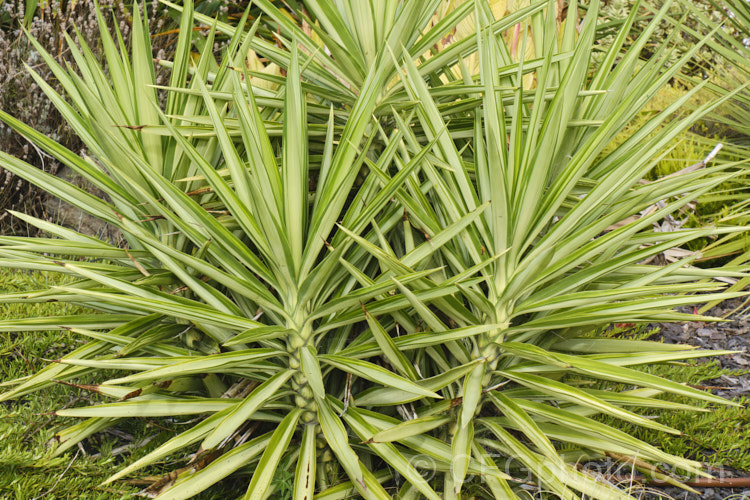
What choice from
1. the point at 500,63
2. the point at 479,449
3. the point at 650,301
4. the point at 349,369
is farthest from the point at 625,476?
the point at 500,63

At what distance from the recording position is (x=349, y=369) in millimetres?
1201

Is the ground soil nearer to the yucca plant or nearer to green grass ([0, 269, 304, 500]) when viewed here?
the yucca plant

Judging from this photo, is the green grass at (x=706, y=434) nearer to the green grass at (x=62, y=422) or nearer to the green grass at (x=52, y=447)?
the green grass at (x=62, y=422)

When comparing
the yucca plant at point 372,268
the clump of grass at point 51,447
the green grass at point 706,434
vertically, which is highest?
the yucca plant at point 372,268

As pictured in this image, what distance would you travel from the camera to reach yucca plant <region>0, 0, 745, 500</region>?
3.78 ft

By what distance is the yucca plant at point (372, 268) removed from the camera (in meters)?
1.15

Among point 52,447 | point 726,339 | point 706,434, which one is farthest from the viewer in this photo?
point 726,339

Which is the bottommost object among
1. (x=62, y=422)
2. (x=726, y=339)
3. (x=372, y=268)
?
(x=62, y=422)

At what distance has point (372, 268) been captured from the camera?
149 centimetres

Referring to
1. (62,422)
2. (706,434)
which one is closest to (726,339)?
(706,434)

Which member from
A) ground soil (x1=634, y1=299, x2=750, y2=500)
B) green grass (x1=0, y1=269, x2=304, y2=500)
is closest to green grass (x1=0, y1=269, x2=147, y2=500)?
green grass (x1=0, y1=269, x2=304, y2=500)

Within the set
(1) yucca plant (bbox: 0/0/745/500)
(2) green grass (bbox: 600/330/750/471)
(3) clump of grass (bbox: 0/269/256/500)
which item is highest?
(1) yucca plant (bbox: 0/0/745/500)

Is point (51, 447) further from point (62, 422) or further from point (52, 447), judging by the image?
point (62, 422)

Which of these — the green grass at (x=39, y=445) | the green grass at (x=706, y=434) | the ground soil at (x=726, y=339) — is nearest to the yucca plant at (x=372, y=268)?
the green grass at (x=39, y=445)
